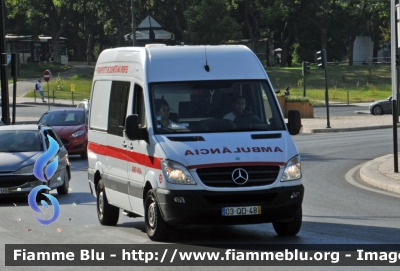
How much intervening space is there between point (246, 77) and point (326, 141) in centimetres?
2355

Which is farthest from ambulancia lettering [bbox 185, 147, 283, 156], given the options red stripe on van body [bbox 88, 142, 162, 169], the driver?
the driver

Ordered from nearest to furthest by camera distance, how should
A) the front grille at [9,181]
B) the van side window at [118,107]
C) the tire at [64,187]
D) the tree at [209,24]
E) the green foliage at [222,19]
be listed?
the van side window at [118,107], the front grille at [9,181], the tire at [64,187], the tree at [209,24], the green foliage at [222,19]

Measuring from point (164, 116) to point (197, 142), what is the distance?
2.59 ft

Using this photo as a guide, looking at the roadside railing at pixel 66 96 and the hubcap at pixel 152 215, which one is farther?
the roadside railing at pixel 66 96

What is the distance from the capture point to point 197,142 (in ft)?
35.3

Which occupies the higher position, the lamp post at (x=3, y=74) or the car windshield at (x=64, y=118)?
the lamp post at (x=3, y=74)

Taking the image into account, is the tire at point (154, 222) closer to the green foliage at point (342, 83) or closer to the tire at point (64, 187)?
the tire at point (64, 187)

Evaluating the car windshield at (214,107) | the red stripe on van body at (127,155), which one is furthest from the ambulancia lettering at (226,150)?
the car windshield at (214,107)

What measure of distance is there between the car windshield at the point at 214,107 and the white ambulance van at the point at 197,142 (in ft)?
0.04

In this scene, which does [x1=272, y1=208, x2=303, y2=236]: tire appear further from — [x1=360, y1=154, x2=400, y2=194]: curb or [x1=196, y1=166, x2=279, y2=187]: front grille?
[x1=360, y1=154, x2=400, y2=194]: curb

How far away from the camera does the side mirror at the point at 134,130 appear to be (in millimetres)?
11141

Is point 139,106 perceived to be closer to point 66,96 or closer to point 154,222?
point 154,222

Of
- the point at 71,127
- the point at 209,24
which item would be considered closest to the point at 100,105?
the point at 71,127

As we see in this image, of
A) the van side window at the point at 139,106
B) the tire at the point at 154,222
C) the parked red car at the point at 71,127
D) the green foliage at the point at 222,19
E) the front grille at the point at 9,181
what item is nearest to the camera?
the tire at the point at 154,222
